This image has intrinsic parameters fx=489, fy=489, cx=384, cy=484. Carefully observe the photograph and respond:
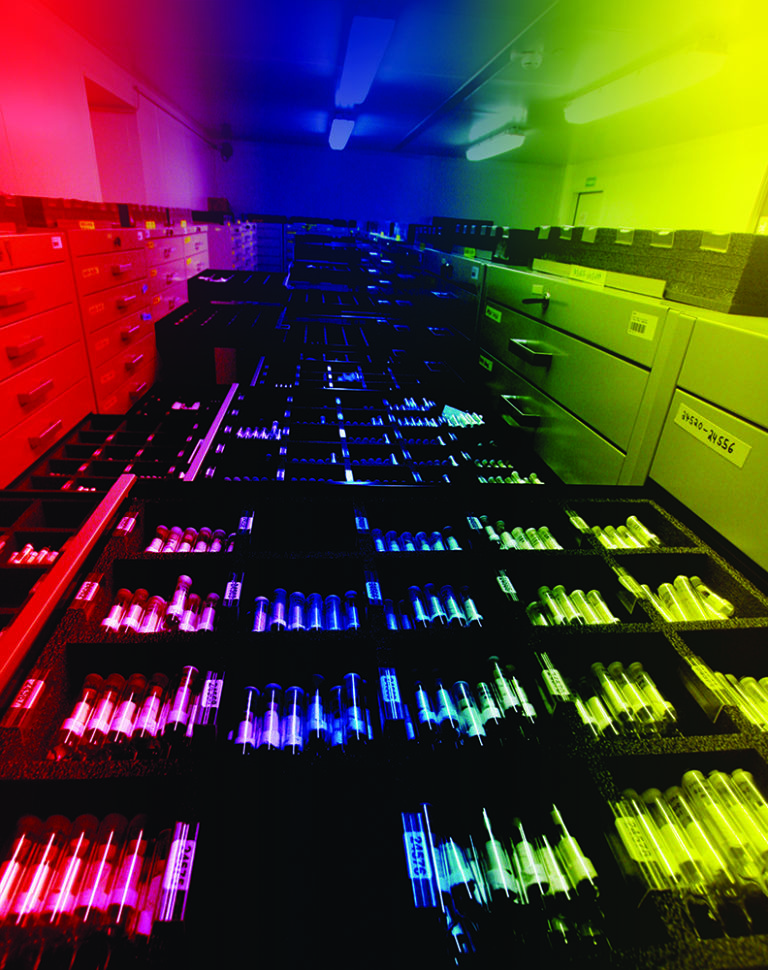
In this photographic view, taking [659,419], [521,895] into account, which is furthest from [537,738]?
[659,419]

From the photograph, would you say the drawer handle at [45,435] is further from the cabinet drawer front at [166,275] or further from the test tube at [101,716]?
the cabinet drawer front at [166,275]

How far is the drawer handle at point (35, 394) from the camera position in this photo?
209 centimetres

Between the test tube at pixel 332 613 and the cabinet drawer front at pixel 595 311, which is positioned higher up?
the cabinet drawer front at pixel 595 311

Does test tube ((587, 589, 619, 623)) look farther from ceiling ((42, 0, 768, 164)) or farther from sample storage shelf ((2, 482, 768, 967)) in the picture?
ceiling ((42, 0, 768, 164))

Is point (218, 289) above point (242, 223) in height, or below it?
below

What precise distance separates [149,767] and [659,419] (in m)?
1.80

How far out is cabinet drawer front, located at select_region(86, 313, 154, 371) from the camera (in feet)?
9.27

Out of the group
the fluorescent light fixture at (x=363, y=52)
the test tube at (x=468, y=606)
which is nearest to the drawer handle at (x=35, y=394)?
the test tube at (x=468, y=606)

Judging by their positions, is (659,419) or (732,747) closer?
(732,747)

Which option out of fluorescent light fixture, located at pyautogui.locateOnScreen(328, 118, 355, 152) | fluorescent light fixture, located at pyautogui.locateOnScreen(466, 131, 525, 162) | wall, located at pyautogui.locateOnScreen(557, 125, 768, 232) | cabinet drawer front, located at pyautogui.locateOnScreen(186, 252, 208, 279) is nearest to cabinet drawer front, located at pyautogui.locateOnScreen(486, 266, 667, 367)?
cabinet drawer front, located at pyautogui.locateOnScreen(186, 252, 208, 279)

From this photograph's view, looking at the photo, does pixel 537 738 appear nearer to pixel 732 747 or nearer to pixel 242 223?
pixel 732 747

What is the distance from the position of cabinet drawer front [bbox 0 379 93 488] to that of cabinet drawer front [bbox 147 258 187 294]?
156 cm

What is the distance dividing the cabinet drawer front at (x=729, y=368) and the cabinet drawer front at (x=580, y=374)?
0.68 feet

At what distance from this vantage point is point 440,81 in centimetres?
477
